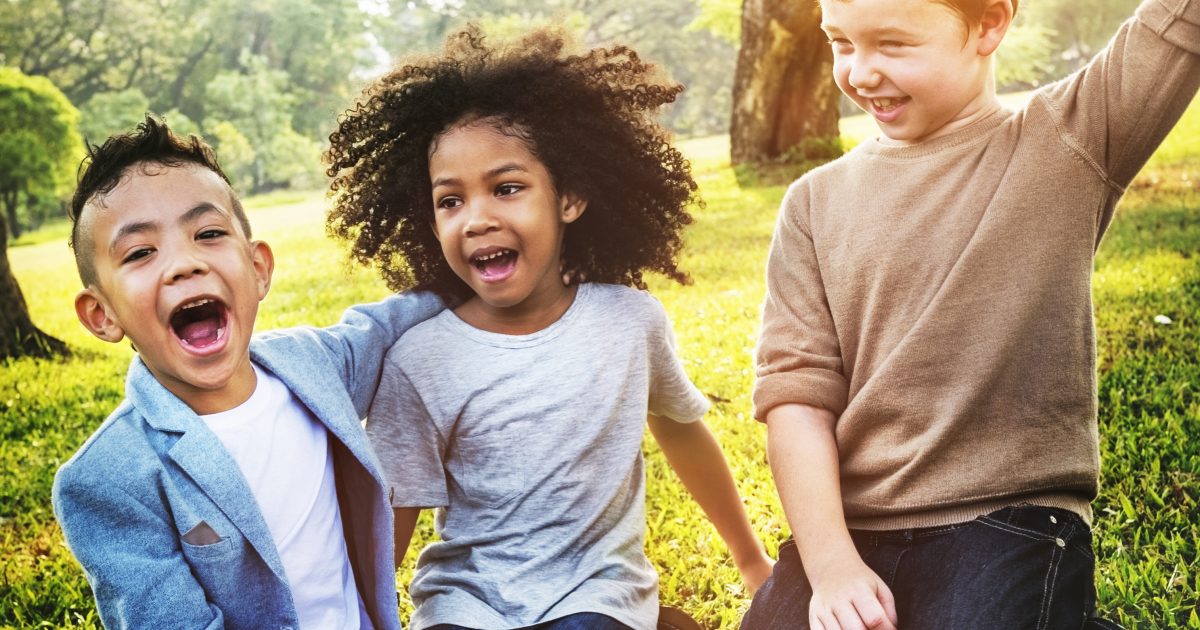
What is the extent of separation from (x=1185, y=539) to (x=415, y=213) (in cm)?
219

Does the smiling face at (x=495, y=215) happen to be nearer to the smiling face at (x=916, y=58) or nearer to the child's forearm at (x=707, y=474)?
the child's forearm at (x=707, y=474)

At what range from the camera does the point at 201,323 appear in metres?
1.98

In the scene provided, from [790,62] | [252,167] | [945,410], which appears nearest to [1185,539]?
[945,410]

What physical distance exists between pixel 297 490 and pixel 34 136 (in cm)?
2612

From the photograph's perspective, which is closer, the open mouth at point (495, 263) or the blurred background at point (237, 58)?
the open mouth at point (495, 263)

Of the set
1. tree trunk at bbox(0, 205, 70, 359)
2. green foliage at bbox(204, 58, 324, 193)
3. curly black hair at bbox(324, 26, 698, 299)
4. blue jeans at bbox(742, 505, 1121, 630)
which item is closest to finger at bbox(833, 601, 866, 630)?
blue jeans at bbox(742, 505, 1121, 630)

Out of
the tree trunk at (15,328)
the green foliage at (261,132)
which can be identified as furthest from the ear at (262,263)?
the green foliage at (261,132)

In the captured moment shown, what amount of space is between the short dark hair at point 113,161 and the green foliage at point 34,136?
25.5m

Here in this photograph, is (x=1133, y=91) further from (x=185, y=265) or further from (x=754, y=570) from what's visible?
(x=185, y=265)

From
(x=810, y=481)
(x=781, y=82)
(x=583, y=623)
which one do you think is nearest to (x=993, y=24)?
(x=810, y=481)

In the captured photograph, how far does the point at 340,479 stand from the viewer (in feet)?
7.25

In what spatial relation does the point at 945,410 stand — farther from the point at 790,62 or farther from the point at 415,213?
the point at 790,62

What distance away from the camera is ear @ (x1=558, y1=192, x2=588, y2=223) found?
8.02 feet

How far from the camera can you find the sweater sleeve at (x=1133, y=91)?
1695 mm
